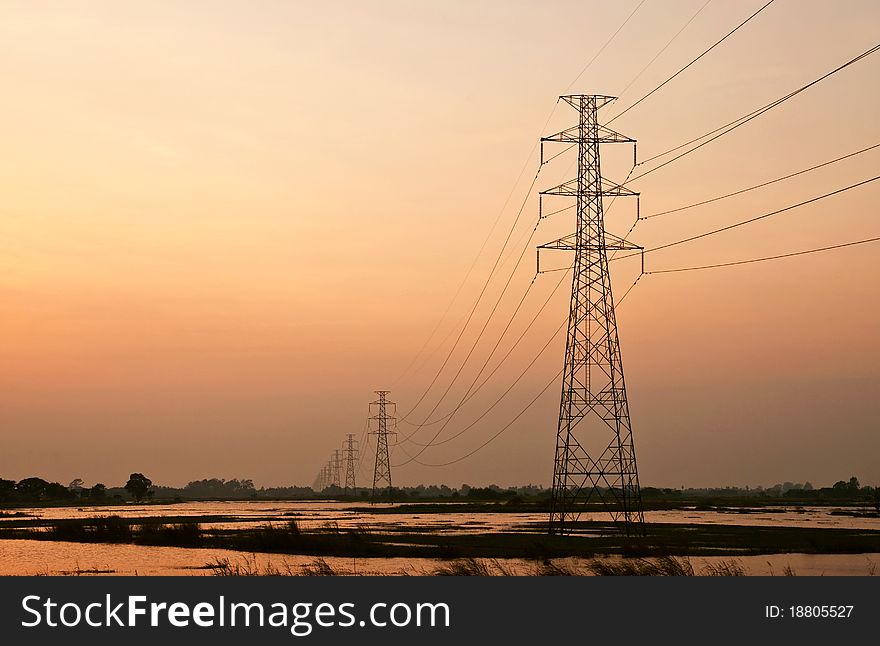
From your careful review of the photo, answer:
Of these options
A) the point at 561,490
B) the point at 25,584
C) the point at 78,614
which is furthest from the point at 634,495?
the point at 78,614

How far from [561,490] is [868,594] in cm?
3044

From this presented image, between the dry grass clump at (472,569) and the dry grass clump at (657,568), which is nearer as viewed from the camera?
the dry grass clump at (657,568)

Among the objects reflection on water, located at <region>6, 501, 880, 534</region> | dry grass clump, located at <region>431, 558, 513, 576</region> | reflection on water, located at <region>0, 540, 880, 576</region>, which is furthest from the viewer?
reflection on water, located at <region>6, 501, 880, 534</region>

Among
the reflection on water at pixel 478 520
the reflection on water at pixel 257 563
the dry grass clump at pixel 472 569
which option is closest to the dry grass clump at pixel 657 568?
the reflection on water at pixel 257 563

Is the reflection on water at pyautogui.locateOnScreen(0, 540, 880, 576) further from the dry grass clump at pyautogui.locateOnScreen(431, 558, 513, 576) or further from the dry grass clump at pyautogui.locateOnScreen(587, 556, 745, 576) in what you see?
the dry grass clump at pyautogui.locateOnScreen(587, 556, 745, 576)

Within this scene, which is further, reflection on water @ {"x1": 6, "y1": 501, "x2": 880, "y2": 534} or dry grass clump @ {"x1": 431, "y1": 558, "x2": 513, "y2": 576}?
reflection on water @ {"x1": 6, "y1": 501, "x2": 880, "y2": 534}

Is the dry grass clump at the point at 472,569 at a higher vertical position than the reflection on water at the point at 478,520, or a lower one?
higher

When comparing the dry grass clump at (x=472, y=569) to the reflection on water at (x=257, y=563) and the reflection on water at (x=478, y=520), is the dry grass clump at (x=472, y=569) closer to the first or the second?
the reflection on water at (x=257, y=563)

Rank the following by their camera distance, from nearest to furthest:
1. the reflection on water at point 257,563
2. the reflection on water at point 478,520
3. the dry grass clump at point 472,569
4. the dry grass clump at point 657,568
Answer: the dry grass clump at point 657,568 → the dry grass clump at point 472,569 → the reflection on water at point 257,563 → the reflection on water at point 478,520

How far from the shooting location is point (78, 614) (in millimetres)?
26656

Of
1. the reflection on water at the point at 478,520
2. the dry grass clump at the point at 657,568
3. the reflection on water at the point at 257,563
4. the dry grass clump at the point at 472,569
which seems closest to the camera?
the dry grass clump at the point at 657,568

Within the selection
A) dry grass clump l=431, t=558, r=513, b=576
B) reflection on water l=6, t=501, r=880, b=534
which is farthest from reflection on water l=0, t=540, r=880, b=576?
reflection on water l=6, t=501, r=880, b=534

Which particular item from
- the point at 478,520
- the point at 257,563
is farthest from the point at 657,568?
the point at 478,520

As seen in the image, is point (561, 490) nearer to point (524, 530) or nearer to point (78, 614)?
point (524, 530)
